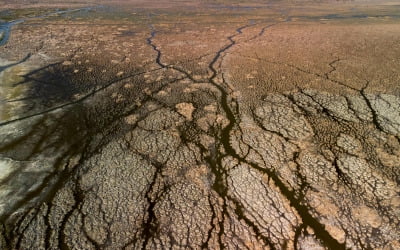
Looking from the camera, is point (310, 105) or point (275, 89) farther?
point (275, 89)

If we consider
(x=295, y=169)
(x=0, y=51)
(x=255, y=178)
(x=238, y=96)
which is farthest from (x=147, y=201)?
(x=0, y=51)

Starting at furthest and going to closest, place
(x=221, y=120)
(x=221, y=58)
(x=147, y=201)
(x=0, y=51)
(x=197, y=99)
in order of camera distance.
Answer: (x=0, y=51) < (x=221, y=58) < (x=197, y=99) < (x=221, y=120) < (x=147, y=201)

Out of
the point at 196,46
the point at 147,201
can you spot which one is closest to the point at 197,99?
the point at 147,201

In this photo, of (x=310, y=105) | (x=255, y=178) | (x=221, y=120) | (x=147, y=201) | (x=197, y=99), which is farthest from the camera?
(x=197, y=99)

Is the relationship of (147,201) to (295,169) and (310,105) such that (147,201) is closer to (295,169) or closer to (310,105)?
(295,169)

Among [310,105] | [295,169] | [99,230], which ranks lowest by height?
[99,230]

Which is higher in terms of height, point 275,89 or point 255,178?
point 275,89
